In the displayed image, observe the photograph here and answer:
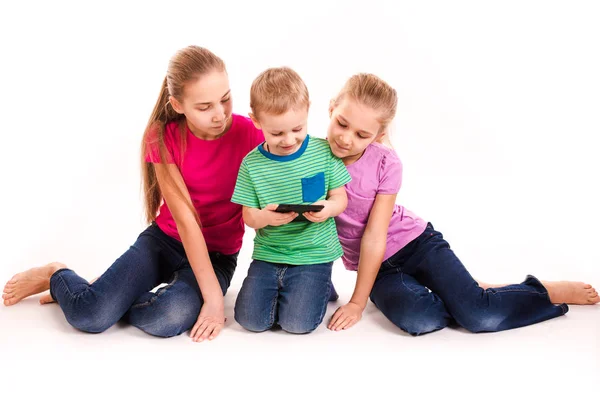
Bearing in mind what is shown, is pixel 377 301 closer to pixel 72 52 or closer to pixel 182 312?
pixel 182 312

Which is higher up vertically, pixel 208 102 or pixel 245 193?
pixel 208 102

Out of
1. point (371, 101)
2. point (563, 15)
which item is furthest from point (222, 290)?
point (563, 15)

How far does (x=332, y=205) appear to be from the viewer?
238cm

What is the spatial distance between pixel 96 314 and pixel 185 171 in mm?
531

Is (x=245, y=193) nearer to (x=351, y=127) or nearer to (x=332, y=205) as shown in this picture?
(x=332, y=205)

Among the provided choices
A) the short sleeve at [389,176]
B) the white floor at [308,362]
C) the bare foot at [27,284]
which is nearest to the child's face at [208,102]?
the short sleeve at [389,176]

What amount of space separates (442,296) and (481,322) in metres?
0.15

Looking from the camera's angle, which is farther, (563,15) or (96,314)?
(563,15)

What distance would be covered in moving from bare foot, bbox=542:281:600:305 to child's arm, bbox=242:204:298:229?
896mm

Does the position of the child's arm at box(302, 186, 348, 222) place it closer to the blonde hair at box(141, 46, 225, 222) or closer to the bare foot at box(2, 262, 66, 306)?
the blonde hair at box(141, 46, 225, 222)

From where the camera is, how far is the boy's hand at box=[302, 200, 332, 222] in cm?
235

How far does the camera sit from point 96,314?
2.40 m

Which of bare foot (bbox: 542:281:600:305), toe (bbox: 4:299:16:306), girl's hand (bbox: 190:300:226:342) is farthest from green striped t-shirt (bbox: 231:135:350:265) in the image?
toe (bbox: 4:299:16:306)

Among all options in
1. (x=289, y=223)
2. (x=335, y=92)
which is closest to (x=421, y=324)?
(x=289, y=223)
